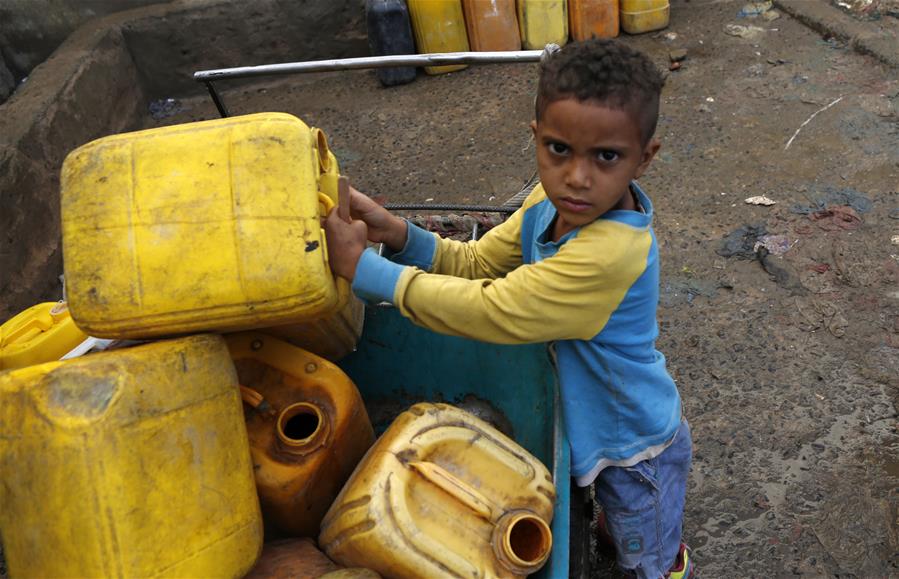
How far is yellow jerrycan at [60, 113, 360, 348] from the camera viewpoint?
4.62 feet

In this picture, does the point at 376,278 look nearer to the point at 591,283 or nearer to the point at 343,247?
the point at 343,247

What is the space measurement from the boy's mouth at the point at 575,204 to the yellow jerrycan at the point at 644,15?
4.84 meters

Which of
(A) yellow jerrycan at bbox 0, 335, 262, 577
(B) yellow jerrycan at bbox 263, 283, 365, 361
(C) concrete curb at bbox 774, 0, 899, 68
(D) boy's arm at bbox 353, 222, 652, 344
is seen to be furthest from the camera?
(C) concrete curb at bbox 774, 0, 899, 68

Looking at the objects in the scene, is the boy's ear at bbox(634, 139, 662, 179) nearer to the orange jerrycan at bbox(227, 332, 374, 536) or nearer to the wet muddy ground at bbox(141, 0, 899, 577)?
the orange jerrycan at bbox(227, 332, 374, 536)

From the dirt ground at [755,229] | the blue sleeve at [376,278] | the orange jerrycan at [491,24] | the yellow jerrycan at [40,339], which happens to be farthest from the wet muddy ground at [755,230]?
the yellow jerrycan at [40,339]

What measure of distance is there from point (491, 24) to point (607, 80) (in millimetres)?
4532

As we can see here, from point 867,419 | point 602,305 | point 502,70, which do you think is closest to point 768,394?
point 867,419

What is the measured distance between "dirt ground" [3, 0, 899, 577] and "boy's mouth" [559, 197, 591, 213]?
4.69ft

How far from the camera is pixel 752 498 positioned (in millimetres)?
2613

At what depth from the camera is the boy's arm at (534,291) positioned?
4.95 feet

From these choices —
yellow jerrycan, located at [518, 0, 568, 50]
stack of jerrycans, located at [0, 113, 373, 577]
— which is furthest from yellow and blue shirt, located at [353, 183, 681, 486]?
yellow jerrycan, located at [518, 0, 568, 50]

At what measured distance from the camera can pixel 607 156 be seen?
1494 millimetres

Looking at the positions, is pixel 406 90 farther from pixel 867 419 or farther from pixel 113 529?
pixel 113 529

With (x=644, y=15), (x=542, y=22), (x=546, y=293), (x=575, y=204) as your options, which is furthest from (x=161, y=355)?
(x=644, y=15)
